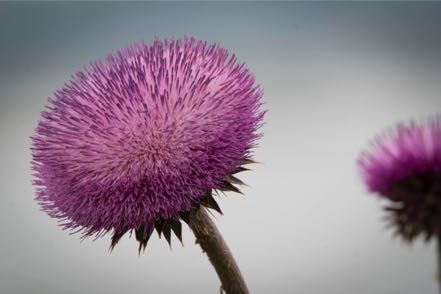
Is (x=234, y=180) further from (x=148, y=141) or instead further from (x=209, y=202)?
(x=148, y=141)

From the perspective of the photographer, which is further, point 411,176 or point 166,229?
point 166,229

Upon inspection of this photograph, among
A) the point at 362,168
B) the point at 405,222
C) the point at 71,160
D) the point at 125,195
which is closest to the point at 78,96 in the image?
the point at 71,160

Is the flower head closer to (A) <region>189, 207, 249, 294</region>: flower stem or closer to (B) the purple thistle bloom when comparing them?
(B) the purple thistle bloom

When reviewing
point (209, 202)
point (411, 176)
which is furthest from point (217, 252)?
point (411, 176)

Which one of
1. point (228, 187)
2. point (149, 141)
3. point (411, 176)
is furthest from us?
point (228, 187)

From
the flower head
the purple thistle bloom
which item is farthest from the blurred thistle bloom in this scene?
the flower head

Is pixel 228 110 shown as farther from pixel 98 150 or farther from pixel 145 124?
pixel 98 150
